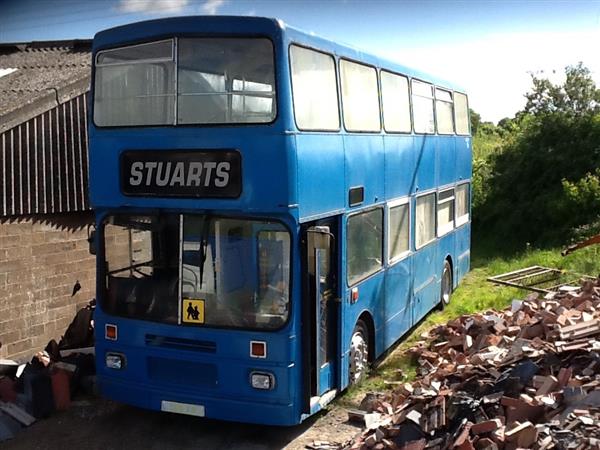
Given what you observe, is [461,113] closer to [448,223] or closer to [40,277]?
[448,223]

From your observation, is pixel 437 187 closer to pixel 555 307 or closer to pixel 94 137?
pixel 555 307

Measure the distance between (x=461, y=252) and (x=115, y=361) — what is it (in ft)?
30.3

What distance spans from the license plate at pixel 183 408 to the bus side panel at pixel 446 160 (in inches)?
266

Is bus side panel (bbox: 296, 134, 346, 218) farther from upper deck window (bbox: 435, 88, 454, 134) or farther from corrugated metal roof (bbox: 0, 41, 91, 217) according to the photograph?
upper deck window (bbox: 435, 88, 454, 134)

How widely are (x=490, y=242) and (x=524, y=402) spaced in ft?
56.6

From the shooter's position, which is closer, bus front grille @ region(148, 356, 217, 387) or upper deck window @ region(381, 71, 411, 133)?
bus front grille @ region(148, 356, 217, 387)

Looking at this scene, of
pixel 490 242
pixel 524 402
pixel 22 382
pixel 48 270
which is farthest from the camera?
pixel 490 242

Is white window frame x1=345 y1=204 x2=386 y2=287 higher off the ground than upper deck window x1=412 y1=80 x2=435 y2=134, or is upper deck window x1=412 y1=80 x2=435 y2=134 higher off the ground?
upper deck window x1=412 y1=80 x2=435 y2=134

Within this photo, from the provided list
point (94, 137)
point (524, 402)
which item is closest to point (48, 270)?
point (94, 137)

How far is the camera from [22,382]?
7949 millimetres

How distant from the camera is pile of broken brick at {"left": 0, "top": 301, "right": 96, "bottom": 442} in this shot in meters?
7.55

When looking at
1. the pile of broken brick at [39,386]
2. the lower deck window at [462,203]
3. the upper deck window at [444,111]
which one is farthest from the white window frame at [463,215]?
the pile of broken brick at [39,386]

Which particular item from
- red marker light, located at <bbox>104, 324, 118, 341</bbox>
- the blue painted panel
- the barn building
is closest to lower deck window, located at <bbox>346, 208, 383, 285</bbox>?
red marker light, located at <bbox>104, 324, 118, 341</bbox>

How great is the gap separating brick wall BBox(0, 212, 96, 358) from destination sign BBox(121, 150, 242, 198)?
3315 mm
